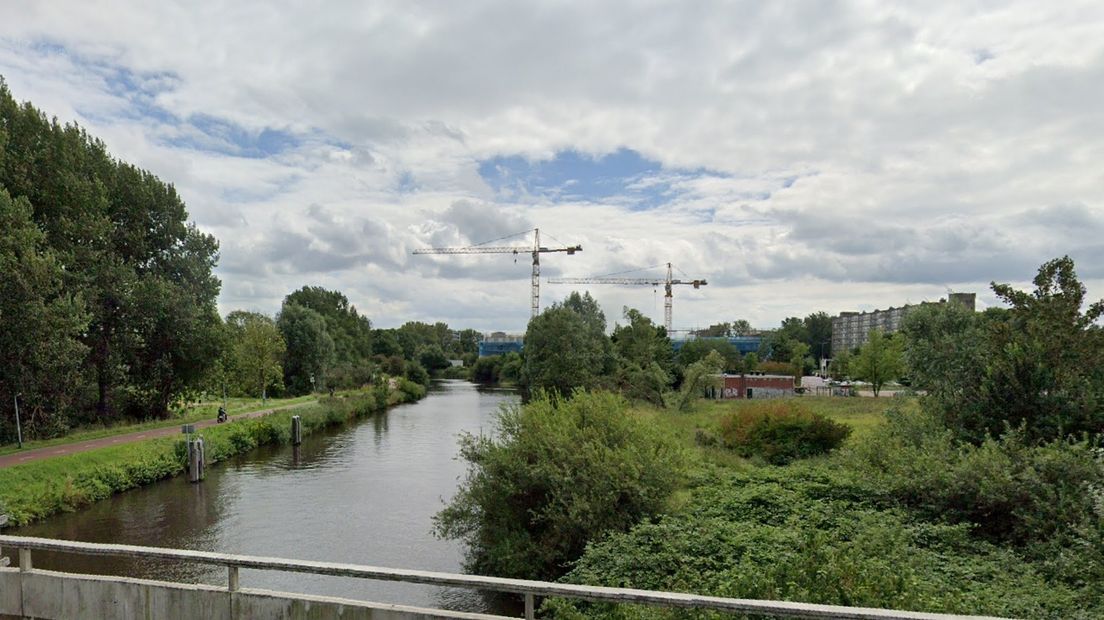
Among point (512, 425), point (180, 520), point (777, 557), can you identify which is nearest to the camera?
point (777, 557)

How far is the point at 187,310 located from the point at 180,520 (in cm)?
1661

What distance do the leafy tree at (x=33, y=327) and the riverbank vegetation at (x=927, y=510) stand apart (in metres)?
18.1

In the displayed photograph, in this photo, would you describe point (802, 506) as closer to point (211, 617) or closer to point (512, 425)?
point (512, 425)

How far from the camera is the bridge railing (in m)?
3.75

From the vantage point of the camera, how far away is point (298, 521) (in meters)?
18.7

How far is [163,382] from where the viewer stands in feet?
114

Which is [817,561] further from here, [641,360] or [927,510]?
[641,360]

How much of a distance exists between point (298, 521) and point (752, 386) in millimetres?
48061

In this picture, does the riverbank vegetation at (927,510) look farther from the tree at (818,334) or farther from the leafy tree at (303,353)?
the tree at (818,334)

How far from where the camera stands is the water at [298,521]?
534 inches

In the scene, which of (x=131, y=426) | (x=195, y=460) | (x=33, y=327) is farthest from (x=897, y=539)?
(x=131, y=426)

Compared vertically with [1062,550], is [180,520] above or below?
below

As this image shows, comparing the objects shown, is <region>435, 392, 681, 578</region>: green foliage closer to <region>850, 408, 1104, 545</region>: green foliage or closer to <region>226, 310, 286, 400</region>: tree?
<region>850, 408, 1104, 545</region>: green foliage

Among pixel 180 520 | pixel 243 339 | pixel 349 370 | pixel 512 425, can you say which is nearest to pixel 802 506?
pixel 512 425
